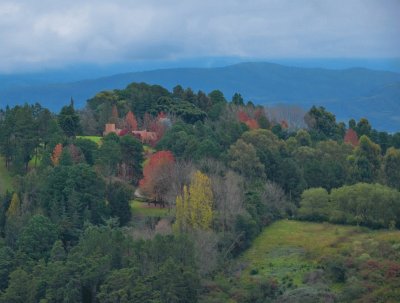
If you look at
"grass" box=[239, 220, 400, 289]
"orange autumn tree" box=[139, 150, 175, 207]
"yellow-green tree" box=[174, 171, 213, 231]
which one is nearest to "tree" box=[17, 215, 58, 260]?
"yellow-green tree" box=[174, 171, 213, 231]

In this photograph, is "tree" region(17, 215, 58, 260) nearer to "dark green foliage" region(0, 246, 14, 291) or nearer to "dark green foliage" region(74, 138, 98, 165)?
"dark green foliage" region(0, 246, 14, 291)

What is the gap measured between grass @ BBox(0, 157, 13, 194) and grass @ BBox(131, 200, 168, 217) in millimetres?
7540

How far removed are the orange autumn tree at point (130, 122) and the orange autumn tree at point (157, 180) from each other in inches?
519

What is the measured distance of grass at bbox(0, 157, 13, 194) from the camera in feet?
137

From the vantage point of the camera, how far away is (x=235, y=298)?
28.3 m

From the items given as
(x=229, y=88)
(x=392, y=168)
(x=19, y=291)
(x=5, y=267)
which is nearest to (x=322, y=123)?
(x=392, y=168)

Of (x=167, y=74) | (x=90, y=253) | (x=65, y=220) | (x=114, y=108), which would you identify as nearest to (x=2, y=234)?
(x=65, y=220)

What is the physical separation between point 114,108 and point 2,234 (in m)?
23.0

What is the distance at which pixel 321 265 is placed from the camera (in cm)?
3119

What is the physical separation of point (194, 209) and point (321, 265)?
22.1 feet

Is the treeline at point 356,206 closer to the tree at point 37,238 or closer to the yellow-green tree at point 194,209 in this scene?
the yellow-green tree at point 194,209

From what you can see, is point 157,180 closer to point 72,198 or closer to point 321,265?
point 72,198

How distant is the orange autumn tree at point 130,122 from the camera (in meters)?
54.0

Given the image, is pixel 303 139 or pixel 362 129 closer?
pixel 303 139
